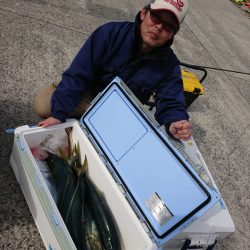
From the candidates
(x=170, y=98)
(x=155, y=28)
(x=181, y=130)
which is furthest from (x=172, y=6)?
(x=181, y=130)

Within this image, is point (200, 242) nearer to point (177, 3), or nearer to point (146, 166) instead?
point (146, 166)

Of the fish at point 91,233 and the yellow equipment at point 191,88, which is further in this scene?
the yellow equipment at point 191,88

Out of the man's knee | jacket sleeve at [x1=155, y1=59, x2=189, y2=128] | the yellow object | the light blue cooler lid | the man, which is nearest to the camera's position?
the light blue cooler lid

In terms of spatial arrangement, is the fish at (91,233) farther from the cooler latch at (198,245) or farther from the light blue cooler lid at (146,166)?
the cooler latch at (198,245)

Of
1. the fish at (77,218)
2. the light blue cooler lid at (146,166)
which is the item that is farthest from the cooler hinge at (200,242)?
the fish at (77,218)

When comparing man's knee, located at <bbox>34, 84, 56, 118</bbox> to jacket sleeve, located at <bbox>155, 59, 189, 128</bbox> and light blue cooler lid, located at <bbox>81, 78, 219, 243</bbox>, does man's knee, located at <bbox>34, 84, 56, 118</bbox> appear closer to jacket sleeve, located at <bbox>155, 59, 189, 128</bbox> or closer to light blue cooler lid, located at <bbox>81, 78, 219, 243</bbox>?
light blue cooler lid, located at <bbox>81, 78, 219, 243</bbox>

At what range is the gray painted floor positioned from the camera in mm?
2279

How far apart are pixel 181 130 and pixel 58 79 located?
1.70 metres

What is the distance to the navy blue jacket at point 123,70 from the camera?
7.41 feet

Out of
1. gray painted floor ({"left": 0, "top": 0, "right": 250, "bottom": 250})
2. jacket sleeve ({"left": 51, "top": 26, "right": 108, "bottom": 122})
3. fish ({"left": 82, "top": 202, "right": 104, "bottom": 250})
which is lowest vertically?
gray painted floor ({"left": 0, "top": 0, "right": 250, "bottom": 250})

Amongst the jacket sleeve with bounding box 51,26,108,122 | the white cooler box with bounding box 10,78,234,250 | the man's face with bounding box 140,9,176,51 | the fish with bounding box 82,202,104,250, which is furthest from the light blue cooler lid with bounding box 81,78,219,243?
the man's face with bounding box 140,9,176,51

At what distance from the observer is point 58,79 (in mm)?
3504

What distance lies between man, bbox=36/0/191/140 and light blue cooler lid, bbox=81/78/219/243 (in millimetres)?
230

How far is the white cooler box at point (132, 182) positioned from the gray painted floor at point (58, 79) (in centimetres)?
20
